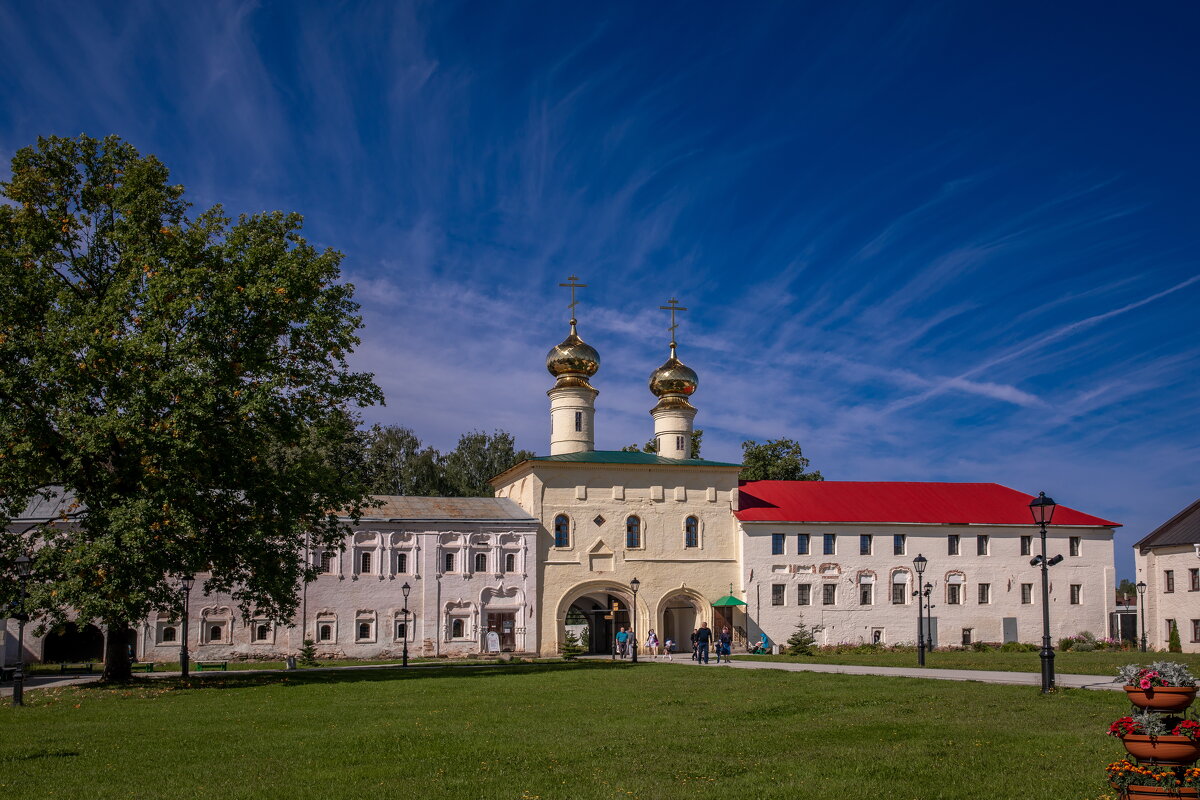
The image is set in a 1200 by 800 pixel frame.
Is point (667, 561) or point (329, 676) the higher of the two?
point (667, 561)

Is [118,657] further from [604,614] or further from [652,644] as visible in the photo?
[604,614]

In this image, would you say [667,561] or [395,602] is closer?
[395,602]

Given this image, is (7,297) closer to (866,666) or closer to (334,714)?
(334,714)

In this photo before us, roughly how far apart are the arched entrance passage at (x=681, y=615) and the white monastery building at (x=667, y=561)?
9cm

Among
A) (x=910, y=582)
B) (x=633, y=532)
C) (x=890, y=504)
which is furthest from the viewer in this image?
(x=890, y=504)

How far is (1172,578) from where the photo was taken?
4288cm

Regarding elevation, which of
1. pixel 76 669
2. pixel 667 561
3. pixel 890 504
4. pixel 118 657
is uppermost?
pixel 890 504

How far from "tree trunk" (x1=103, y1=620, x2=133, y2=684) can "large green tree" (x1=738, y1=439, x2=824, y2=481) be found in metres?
40.8

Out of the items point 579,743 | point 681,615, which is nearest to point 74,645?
point 681,615

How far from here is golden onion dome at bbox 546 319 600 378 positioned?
46.3 metres

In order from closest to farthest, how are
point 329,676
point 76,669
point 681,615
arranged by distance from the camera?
point 329,676
point 76,669
point 681,615

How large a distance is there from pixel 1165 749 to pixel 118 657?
23.1m

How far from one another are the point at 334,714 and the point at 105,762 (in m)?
4.76

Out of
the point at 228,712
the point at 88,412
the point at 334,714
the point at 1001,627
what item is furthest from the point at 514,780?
the point at 1001,627
